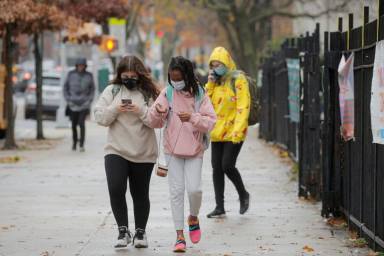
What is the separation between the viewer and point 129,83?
965 centimetres

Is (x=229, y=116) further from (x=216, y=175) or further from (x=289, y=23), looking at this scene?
(x=289, y=23)

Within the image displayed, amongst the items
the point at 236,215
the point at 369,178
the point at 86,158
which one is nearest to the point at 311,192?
the point at 236,215

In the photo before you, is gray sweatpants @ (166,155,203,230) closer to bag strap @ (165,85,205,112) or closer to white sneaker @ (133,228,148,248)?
white sneaker @ (133,228,148,248)

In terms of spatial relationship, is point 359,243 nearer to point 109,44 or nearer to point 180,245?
point 180,245

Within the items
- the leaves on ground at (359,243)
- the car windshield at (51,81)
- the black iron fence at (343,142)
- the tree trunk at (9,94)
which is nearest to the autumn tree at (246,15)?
the car windshield at (51,81)

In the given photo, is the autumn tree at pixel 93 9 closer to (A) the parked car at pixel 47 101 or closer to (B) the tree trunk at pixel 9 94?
(B) the tree trunk at pixel 9 94

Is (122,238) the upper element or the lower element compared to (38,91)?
lower

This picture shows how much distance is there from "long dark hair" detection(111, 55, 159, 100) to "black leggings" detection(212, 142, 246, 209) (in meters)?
1.95

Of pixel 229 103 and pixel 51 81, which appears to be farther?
pixel 51 81

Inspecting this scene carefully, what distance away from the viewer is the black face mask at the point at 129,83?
9.63 metres

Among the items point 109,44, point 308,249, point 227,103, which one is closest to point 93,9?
point 109,44

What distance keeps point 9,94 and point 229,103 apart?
38.4ft

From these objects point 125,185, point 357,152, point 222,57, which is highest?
point 222,57

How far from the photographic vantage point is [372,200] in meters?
9.20
